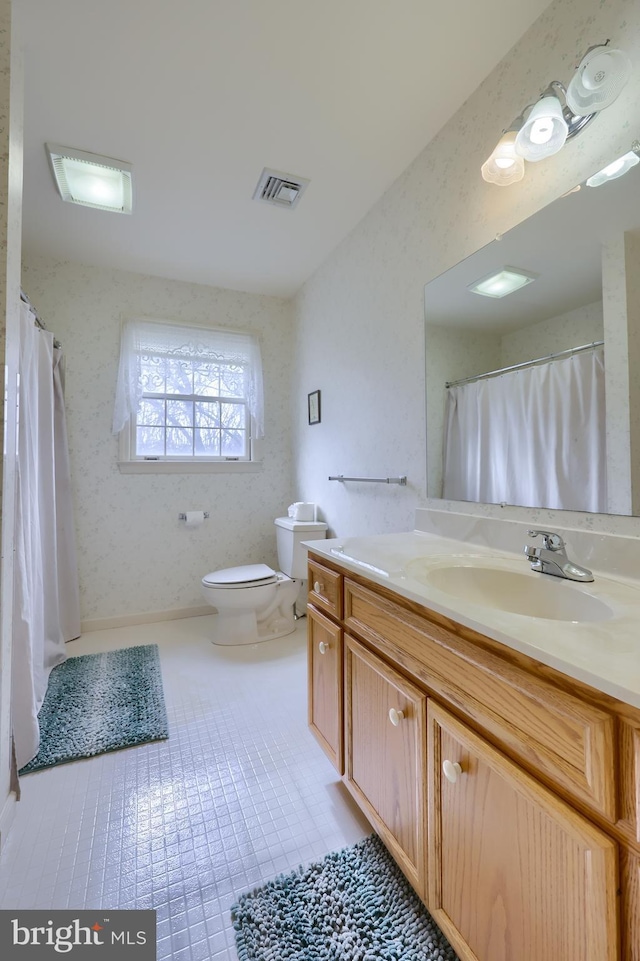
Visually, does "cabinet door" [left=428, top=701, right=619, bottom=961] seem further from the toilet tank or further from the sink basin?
the toilet tank

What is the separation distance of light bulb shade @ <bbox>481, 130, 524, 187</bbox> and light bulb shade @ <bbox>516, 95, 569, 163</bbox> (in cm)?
4

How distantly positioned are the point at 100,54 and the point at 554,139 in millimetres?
1456

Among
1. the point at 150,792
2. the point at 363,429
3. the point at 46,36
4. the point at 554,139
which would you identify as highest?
the point at 46,36

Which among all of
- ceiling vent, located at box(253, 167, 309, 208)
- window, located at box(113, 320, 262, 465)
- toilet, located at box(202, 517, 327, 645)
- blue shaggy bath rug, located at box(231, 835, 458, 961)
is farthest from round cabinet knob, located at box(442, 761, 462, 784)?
window, located at box(113, 320, 262, 465)

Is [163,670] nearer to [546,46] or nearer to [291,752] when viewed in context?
[291,752]

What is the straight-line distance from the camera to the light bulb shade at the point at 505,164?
114 centimetres

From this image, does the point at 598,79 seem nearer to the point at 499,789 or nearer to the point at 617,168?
the point at 617,168

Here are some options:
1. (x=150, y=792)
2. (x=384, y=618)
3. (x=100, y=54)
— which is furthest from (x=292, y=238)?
(x=150, y=792)

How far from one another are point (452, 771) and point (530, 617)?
0.34m

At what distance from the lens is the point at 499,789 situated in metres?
0.66

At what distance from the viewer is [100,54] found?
1.28 meters

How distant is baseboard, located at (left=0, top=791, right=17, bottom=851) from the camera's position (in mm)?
1118

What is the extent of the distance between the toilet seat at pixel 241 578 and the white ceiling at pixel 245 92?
2.00m

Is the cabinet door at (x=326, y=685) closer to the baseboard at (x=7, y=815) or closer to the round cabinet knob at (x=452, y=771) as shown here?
the round cabinet knob at (x=452, y=771)
